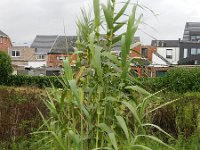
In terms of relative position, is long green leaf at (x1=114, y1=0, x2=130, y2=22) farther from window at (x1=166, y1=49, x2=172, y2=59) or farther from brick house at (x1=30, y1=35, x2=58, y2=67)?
brick house at (x1=30, y1=35, x2=58, y2=67)

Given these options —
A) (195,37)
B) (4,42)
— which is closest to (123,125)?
(195,37)

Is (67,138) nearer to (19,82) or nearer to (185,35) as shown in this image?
(19,82)

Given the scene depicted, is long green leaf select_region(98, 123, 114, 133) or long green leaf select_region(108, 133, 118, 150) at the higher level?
long green leaf select_region(98, 123, 114, 133)

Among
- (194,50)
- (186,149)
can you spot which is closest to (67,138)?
(186,149)

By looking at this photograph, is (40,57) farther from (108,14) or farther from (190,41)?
(108,14)

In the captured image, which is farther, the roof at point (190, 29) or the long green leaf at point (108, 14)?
the roof at point (190, 29)

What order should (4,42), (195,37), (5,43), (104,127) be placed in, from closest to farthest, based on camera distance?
(104,127) < (195,37) < (4,42) < (5,43)

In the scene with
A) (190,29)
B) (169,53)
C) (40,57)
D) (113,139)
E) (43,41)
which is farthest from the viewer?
(43,41)

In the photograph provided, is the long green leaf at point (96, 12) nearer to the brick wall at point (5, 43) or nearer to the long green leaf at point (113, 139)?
the long green leaf at point (113, 139)

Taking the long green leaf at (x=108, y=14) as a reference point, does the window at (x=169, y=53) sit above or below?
below

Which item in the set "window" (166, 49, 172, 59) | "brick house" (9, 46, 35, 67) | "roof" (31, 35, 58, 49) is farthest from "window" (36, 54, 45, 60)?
"window" (166, 49, 172, 59)

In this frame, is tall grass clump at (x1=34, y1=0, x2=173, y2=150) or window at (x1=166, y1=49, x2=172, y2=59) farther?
window at (x1=166, y1=49, x2=172, y2=59)

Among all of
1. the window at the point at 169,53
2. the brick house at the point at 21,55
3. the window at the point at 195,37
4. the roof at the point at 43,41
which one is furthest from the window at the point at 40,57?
the window at the point at 195,37

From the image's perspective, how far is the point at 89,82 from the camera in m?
3.77
